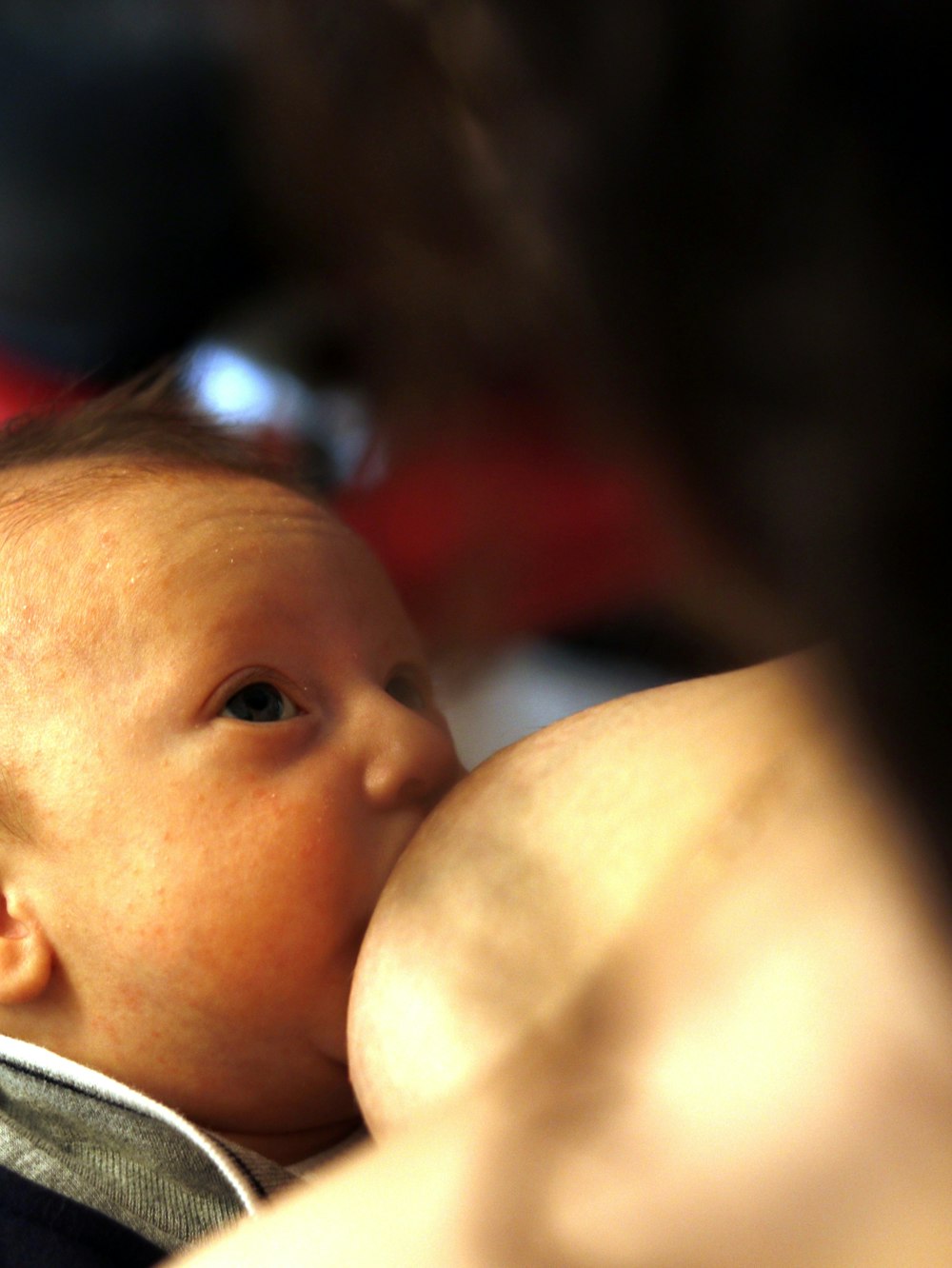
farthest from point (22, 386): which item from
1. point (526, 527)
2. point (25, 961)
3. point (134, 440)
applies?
point (526, 527)

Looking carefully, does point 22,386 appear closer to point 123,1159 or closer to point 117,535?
point 117,535

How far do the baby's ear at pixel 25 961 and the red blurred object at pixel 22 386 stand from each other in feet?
1.22

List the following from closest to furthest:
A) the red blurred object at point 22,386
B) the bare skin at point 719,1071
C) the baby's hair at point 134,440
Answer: the bare skin at point 719,1071
the baby's hair at point 134,440
the red blurred object at point 22,386

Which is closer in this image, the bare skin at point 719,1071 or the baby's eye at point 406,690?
the bare skin at point 719,1071

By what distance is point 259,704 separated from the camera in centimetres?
48

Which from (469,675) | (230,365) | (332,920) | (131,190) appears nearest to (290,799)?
(332,920)

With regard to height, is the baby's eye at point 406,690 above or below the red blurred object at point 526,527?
below

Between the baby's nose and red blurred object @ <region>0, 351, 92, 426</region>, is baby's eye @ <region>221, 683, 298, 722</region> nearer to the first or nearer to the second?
the baby's nose

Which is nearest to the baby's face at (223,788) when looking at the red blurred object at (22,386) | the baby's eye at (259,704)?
the baby's eye at (259,704)

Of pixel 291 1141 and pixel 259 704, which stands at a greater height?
pixel 259 704

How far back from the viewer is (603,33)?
0.12 m

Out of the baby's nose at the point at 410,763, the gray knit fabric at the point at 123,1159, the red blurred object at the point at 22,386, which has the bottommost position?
the gray knit fabric at the point at 123,1159

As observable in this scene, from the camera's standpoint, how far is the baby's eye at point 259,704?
0.47 m

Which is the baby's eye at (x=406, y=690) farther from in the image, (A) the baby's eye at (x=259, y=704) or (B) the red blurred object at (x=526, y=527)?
(B) the red blurred object at (x=526, y=527)
